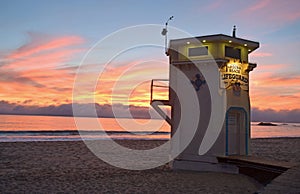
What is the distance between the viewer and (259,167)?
41.1 ft

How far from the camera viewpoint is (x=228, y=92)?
1459 centimetres

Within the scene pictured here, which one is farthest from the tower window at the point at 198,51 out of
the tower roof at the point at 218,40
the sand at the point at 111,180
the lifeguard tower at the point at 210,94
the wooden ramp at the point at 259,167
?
the sand at the point at 111,180

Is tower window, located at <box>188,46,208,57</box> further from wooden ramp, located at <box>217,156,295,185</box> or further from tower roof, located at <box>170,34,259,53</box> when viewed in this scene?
wooden ramp, located at <box>217,156,295,185</box>

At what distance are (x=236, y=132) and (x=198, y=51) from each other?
143 inches

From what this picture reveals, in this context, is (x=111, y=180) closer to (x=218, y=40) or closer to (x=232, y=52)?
(x=218, y=40)

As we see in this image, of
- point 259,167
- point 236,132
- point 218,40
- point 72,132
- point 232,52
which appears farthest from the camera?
point 72,132

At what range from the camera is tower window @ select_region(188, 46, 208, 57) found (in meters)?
14.7

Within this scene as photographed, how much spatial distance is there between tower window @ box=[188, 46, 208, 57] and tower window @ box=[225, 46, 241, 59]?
2.73 feet

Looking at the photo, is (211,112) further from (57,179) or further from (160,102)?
(57,179)

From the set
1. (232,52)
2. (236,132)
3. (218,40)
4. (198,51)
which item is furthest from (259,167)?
(198,51)

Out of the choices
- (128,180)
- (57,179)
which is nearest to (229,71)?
(128,180)

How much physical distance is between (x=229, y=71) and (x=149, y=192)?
248 inches

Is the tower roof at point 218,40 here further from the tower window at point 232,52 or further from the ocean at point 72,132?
the ocean at point 72,132

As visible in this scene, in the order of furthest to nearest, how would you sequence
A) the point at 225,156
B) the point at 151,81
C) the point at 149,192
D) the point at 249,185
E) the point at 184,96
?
the point at 151,81 < the point at 184,96 < the point at 225,156 < the point at 249,185 < the point at 149,192
